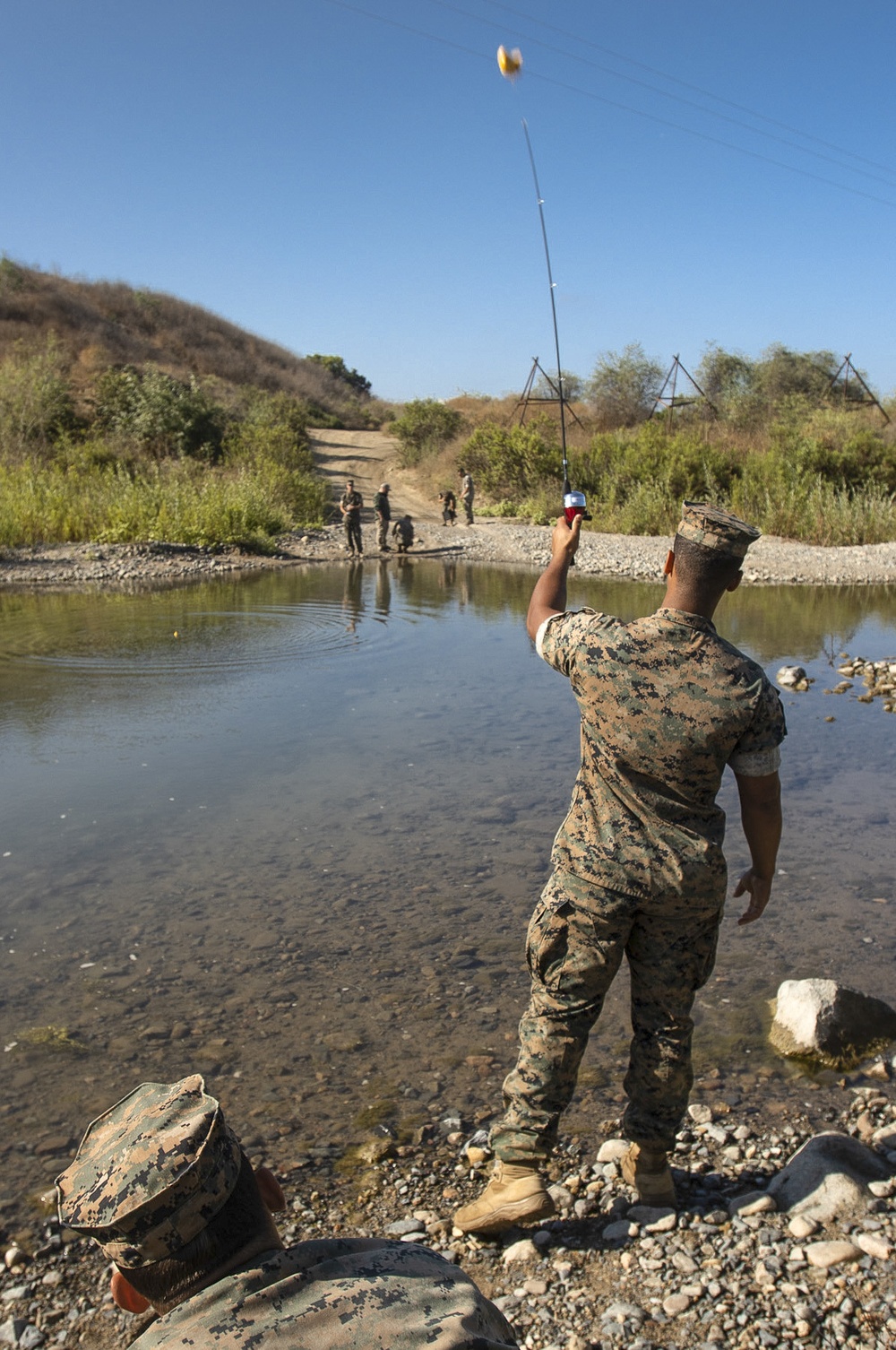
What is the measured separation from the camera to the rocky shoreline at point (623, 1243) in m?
2.62

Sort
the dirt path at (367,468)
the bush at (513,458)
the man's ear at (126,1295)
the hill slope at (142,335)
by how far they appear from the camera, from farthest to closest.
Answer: the hill slope at (142,335), the dirt path at (367,468), the bush at (513,458), the man's ear at (126,1295)

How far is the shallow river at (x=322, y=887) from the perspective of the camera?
12.9 feet

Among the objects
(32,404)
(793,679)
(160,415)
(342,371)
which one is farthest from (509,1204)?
(342,371)

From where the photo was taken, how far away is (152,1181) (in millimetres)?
1500

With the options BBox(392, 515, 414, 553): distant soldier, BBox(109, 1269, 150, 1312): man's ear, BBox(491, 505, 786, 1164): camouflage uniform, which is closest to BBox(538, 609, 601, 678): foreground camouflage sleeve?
BBox(491, 505, 786, 1164): camouflage uniform

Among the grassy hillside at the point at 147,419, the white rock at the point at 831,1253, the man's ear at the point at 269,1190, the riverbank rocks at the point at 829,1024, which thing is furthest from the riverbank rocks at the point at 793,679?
the grassy hillside at the point at 147,419

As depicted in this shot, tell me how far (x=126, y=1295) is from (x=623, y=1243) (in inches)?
71.3

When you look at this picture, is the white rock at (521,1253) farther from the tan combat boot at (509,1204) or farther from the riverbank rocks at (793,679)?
the riverbank rocks at (793,679)

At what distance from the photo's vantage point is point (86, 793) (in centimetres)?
725

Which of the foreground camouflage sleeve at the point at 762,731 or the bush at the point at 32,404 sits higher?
the bush at the point at 32,404

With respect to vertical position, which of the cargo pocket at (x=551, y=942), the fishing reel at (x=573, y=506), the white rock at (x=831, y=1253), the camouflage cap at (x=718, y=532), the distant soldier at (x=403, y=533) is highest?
the fishing reel at (x=573, y=506)

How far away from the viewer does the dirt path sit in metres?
34.9

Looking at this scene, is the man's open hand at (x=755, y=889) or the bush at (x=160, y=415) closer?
the man's open hand at (x=755, y=889)

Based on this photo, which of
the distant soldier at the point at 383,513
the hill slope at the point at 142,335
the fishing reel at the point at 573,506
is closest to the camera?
the fishing reel at the point at 573,506
